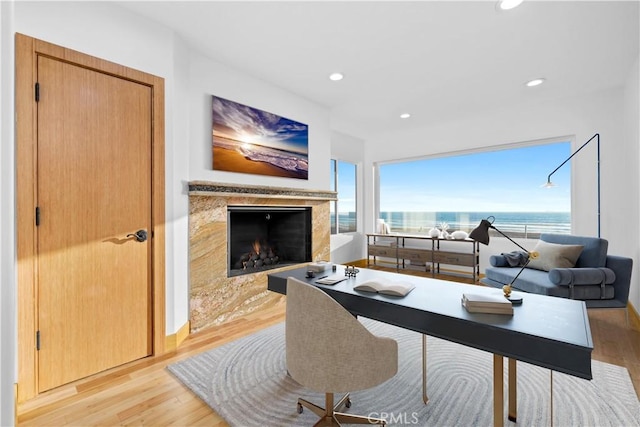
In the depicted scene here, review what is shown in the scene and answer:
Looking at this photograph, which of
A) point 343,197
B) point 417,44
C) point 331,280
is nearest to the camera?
point 331,280

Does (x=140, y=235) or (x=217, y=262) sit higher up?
(x=140, y=235)

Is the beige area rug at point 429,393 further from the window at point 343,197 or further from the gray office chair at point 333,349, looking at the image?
the window at point 343,197

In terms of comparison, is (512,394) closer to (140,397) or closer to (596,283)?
(596,283)

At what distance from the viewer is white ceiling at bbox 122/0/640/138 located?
2242mm

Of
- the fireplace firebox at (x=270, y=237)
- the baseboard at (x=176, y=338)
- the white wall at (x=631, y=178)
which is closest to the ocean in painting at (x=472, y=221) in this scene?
the white wall at (x=631, y=178)

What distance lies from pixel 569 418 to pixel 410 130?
4.80m

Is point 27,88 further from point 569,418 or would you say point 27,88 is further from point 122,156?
point 569,418

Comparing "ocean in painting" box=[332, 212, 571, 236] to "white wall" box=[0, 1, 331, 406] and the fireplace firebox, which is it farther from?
"white wall" box=[0, 1, 331, 406]

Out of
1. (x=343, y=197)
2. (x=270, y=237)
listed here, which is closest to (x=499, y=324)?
(x=270, y=237)

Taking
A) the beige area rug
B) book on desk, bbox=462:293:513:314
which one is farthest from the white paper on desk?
book on desk, bbox=462:293:513:314

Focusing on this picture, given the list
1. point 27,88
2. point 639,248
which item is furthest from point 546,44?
point 27,88

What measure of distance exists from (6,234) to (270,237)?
3.67 meters

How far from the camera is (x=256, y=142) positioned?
11.0ft

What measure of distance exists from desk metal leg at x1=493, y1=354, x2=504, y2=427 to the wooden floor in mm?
1320
